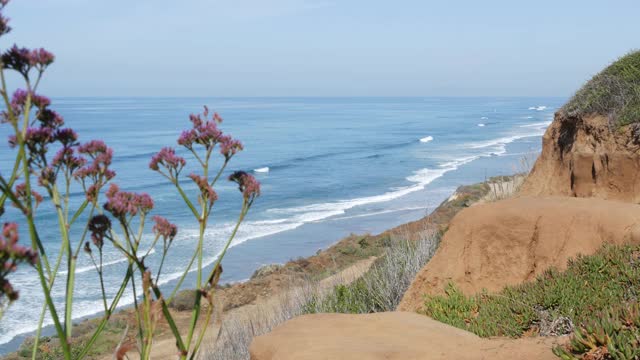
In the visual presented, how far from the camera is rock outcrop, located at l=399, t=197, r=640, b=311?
8391mm

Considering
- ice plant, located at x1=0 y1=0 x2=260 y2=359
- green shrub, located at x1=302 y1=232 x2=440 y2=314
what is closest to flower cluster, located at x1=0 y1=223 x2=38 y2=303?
ice plant, located at x1=0 y1=0 x2=260 y2=359

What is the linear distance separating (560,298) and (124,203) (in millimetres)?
5445

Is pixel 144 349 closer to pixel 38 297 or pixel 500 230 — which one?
pixel 500 230

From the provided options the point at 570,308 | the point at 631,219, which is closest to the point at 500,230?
the point at 631,219

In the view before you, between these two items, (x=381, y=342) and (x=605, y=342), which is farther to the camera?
(x=381, y=342)

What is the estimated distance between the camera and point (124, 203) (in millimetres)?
2367

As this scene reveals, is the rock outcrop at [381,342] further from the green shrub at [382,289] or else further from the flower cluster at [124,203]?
the green shrub at [382,289]

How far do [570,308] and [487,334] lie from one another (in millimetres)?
801

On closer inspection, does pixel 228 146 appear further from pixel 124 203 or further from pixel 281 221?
pixel 281 221

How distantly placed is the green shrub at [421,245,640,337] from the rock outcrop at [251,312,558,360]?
1035 mm

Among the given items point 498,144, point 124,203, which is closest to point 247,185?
point 124,203

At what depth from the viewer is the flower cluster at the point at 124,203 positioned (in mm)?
2311

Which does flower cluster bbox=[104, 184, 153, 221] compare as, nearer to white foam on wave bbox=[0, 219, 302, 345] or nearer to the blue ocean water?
the blue ocean water

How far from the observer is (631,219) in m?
8.00
